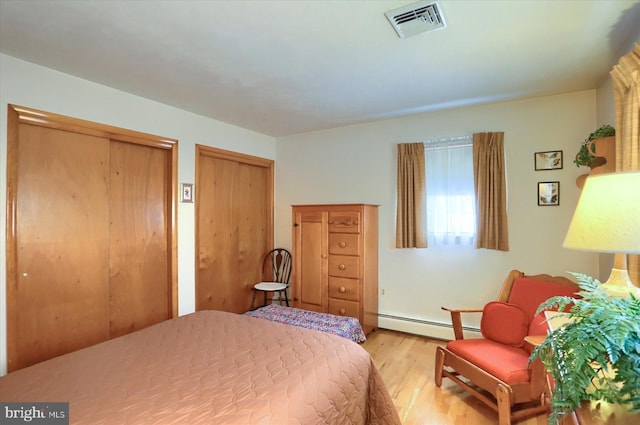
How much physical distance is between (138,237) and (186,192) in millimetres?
635

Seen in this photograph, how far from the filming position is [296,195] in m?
4.34

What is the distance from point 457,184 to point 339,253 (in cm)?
146

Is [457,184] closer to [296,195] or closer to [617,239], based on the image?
[296,195]

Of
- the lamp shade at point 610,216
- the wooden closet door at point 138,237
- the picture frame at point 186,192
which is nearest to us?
the lamp shade at point 610,216

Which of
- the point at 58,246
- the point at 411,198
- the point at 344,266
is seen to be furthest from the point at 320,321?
the point at 58,246

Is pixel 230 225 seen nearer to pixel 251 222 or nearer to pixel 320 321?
pixel 251 222

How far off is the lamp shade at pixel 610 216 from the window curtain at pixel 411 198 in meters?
2.24

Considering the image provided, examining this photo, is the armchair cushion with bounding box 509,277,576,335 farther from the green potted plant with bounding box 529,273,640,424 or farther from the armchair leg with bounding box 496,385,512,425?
the green potted plant with bounding box 529,273,640,424

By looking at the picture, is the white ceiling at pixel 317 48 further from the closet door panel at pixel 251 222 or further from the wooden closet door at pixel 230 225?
the closet door panel at pixel 251 222

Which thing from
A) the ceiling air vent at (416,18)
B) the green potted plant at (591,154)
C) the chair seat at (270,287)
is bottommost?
the chair seat at (270,287)

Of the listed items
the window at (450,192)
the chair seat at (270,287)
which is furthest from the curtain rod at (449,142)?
the chair seat at (270,287)

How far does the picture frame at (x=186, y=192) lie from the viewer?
126 inches

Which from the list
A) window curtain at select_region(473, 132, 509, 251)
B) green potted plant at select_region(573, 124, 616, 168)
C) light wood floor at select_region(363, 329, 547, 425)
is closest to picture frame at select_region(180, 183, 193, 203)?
light wood floor at select_region(363, 329, 547, 425)

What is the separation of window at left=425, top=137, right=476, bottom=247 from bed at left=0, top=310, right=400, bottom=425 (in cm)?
195
